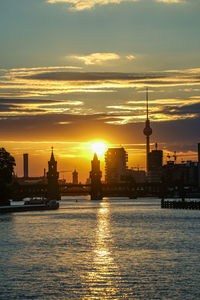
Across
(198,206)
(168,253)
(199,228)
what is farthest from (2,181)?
(168,253)

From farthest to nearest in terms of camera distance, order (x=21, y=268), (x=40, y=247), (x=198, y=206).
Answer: (x=198, y=206) → (x=40, y=247) → (x=21, y=268)

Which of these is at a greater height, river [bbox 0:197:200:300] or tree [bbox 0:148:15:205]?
tree [bbox 0:148:15:205]

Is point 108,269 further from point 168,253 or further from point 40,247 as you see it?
point 40,247

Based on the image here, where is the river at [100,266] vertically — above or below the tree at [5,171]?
below

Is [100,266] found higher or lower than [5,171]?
lower

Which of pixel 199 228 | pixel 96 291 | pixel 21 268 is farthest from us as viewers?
pixel 199 228

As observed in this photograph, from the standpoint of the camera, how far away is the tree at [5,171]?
552ft

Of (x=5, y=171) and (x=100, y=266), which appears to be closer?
(x=100, y=266)

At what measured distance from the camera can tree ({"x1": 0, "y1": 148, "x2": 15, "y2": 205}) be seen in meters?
168

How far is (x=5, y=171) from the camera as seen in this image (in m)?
172

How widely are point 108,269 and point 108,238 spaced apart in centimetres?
3233

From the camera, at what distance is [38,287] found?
46.2m

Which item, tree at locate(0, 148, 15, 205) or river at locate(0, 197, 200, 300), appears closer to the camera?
river at locate(0, 197, 200, 300)

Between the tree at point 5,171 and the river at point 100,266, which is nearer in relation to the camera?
the river at point 100,266
